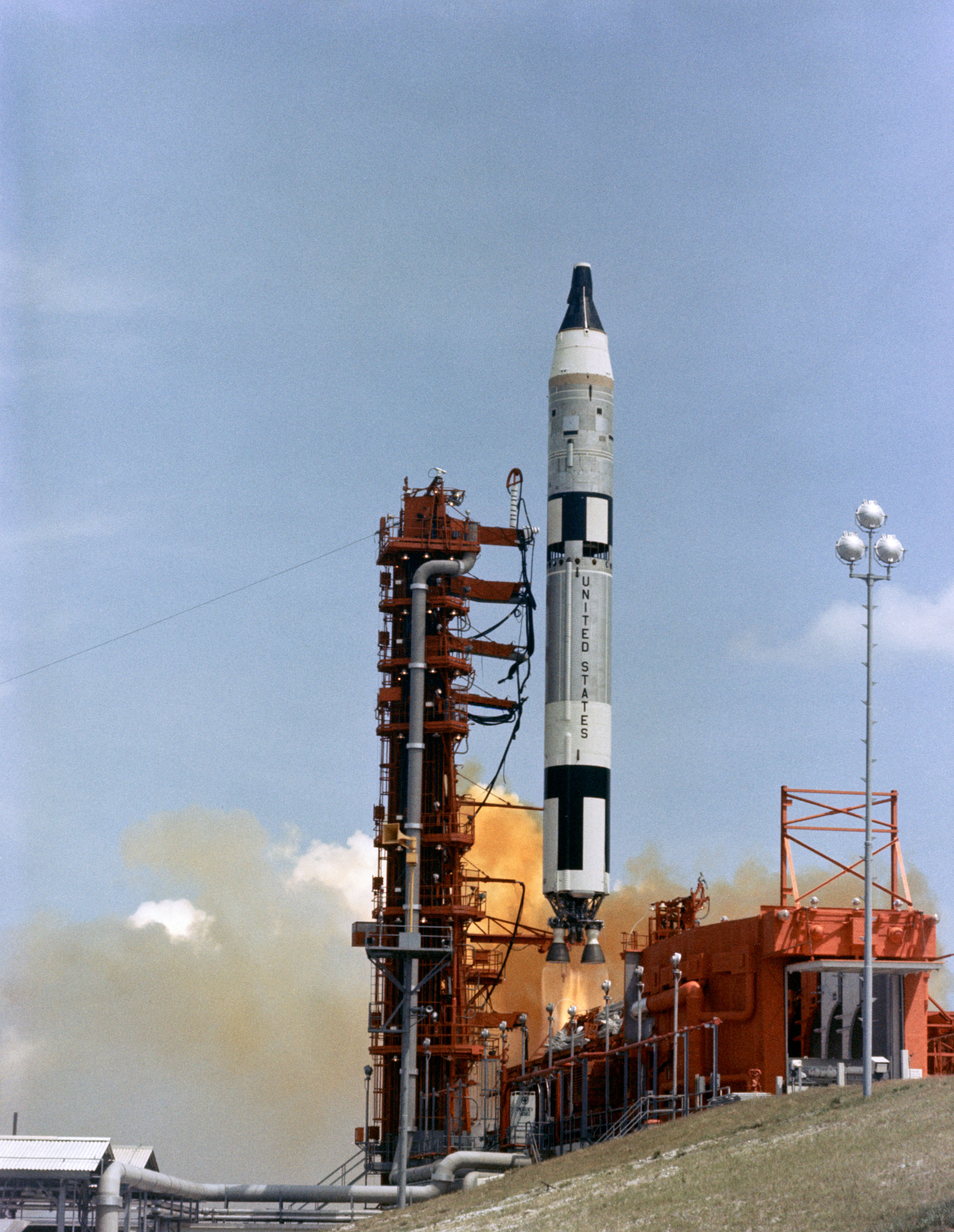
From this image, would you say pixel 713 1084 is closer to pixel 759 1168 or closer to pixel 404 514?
pixel 759 1168

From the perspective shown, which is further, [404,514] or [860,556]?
[404,514]

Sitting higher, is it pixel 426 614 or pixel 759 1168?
pixel 426 614

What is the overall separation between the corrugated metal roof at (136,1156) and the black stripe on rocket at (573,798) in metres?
17.4

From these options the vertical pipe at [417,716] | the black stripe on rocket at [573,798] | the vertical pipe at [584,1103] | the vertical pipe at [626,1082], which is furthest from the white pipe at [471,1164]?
the black stripe on rocket at [573,798]

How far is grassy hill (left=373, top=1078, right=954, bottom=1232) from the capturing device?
36.0 m

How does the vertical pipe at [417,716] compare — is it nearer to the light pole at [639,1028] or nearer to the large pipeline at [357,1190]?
the large pipeline at [357,1190]

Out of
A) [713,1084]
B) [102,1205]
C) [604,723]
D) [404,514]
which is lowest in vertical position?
[102,1205]

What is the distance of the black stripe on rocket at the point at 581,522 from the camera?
7500 centimetres

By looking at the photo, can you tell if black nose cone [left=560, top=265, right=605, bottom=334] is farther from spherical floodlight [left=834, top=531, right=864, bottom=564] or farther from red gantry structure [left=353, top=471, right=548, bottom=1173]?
spherical floodlight [left=834, top=531, right=864, bottom=564]

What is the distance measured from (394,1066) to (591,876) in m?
11.3

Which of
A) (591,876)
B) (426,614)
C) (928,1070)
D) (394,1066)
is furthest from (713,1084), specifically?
(426,614)

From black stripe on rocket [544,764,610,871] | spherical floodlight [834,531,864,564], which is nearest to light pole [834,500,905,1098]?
spherical floodlight [834,531,864,564]

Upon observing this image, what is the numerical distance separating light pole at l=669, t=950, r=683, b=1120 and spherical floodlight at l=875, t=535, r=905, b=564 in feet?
42.4

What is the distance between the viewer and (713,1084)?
56.8 metres
